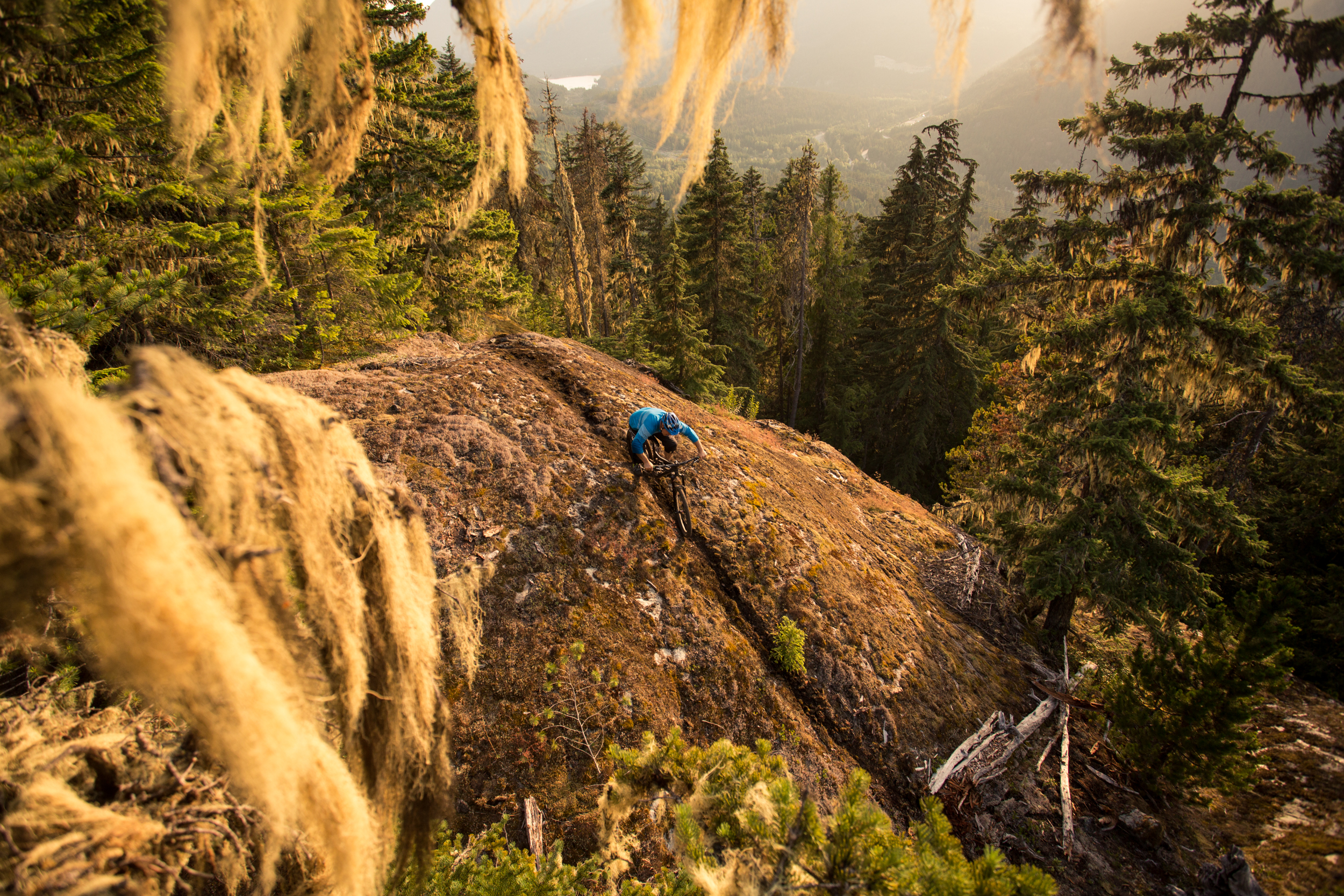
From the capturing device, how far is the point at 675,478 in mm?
6703

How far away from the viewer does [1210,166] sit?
23.7ft

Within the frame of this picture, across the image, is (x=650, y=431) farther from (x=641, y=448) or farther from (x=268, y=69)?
(x=268, y=69)

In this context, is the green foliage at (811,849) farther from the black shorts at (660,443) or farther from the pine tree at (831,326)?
the pine tree at (831,326)

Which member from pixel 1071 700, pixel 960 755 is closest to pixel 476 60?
pixel 960 755

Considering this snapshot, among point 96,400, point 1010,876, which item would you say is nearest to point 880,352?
point 1010,876

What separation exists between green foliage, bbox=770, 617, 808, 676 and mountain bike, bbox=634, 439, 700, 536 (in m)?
1.67

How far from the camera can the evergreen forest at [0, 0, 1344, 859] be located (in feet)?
15.0

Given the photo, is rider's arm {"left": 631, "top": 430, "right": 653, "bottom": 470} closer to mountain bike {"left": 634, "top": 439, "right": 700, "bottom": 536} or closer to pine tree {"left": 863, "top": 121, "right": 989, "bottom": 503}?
mountain bike {"left": 634, "top": 439, "right": 700, "bottom": 536}

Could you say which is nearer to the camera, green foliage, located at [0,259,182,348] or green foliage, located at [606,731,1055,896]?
green foliage, located at [606,731,1055,896]

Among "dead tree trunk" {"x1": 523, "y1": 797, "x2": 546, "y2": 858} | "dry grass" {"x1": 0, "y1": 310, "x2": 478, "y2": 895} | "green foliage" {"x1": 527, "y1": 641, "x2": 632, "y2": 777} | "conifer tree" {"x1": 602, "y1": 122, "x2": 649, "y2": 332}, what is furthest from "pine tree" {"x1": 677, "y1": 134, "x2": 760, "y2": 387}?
"dry grass" {"x1": 0, "y1": 310, "x2": 478, "y2": 895}

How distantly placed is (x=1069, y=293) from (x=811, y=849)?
992 cm

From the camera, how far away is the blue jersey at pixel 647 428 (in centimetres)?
679

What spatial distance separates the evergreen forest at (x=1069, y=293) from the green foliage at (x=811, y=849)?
128 millimetres

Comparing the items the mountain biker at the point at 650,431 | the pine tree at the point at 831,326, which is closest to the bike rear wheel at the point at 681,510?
the mountain biker at the point at 650,431
